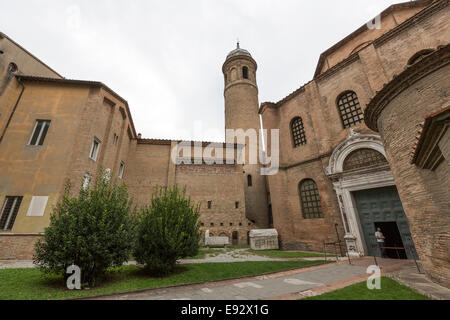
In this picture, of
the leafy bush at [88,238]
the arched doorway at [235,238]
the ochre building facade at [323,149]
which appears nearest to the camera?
the leafy bush at [88,238]

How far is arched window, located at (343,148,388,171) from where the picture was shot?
1040 cm

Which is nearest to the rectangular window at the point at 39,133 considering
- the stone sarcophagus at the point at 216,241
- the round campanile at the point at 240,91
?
the stone sarcophagus at the point at 216,241

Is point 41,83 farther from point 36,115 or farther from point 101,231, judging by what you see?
point 101,231

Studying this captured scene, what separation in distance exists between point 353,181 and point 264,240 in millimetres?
7013

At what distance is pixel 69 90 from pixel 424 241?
1892cm

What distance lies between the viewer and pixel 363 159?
11008 millimetres

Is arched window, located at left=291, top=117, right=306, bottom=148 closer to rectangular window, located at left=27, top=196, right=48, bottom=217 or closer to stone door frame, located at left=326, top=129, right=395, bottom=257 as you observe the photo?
stone door frame, located at left=326, top=129, right=395, bottom=257

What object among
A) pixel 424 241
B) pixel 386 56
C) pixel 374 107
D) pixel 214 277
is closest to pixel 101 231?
pixel 214 277

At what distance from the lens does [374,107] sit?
22.6 ft

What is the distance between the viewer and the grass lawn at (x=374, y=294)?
160 inches

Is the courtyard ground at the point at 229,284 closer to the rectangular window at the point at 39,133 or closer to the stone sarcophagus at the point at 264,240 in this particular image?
the stone sarcophagus at the point at 264,240

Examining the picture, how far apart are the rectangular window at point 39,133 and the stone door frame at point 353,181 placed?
58.1ft

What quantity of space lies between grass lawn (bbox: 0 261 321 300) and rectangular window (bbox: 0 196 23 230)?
463 centimetres

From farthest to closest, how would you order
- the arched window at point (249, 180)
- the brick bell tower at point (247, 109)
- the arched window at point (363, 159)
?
the arched window at point (249, 180) → the brick bell tower at point (247, 109) → the arched window at point (363, 159)
